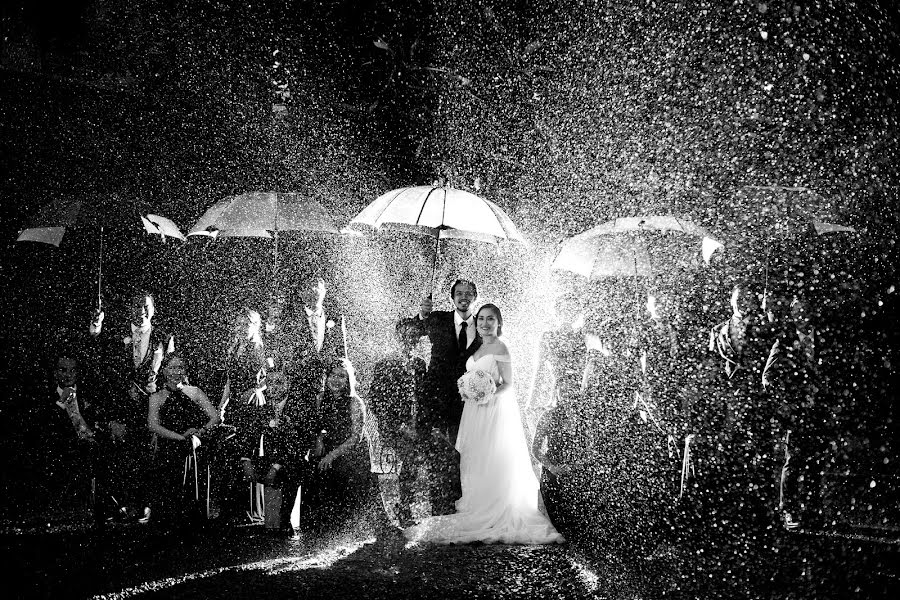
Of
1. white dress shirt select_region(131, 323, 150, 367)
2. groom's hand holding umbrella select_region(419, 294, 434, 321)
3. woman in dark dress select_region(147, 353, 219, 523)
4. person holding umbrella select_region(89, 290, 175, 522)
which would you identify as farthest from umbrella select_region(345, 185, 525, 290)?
white dress shirt select_region(131, 323, 150, 367)

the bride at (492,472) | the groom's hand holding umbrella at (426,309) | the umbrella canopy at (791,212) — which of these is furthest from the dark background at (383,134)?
Result: the bride at (492,472)

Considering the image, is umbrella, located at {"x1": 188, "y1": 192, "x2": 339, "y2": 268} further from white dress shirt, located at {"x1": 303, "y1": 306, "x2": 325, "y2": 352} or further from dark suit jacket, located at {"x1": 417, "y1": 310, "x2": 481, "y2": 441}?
white dress shirt, located at {"x1": 303, "y1": 306, "x2": 325, "y2": 352}

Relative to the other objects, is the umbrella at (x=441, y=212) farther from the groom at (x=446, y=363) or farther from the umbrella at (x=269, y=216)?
the umbrella at (x=269, y=216)

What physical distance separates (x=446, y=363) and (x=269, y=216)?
9.31 feet

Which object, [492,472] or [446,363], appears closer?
[492,472]

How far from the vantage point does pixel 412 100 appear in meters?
11.1

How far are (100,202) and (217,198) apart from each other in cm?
310

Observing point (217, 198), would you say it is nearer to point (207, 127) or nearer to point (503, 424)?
point (207, 127)

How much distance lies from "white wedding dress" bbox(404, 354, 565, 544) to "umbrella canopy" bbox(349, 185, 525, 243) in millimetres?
1227

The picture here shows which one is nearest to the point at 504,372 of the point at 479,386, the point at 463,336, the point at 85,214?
the point at 479,386

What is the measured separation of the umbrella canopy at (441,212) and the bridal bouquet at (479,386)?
1299 mm

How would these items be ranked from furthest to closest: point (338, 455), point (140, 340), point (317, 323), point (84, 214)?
point (317, 323) < point (140, 340) < point (84, 214) < point (338, 455)

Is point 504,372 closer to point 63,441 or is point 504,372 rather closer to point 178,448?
point 178,448

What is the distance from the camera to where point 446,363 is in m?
6.35
